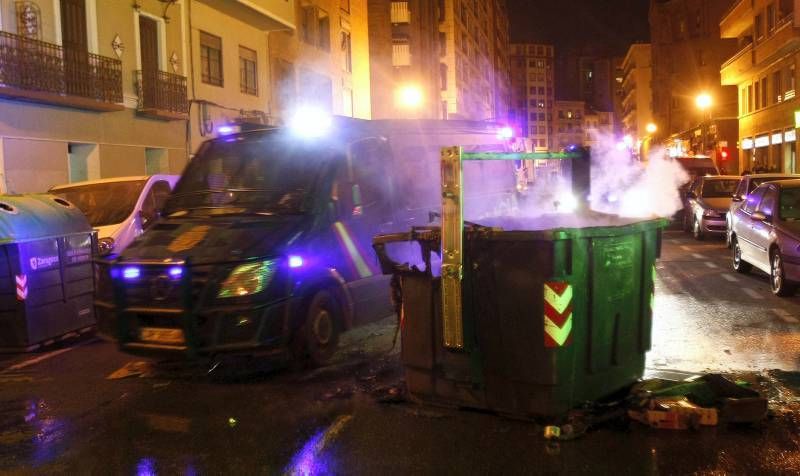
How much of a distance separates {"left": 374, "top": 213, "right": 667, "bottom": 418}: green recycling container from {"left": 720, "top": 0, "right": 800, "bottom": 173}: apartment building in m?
22.4

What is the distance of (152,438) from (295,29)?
73.9 ft

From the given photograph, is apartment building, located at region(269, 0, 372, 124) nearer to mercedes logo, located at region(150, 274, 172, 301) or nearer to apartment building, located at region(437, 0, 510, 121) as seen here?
apartment building, located at region(437, 0, 510, 121)

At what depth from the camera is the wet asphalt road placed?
14.4ft

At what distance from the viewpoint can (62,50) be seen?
1534 centimetres

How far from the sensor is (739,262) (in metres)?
12.2

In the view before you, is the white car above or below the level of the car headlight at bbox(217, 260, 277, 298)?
above

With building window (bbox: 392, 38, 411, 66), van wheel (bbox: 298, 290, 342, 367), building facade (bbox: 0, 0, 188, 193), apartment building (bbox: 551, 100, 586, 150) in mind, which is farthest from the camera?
apartment building (bbox: 551, 100, 586, 150)

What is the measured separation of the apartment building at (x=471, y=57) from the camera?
169 ft

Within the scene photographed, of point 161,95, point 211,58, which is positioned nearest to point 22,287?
point 161,95

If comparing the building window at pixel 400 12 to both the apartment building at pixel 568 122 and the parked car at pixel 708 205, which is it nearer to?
the parked car at pixel 708 205

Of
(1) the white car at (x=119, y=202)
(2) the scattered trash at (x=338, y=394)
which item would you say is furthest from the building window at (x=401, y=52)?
(2) the scattered trash at (x=338, y=394)

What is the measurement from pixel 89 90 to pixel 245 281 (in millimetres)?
12290

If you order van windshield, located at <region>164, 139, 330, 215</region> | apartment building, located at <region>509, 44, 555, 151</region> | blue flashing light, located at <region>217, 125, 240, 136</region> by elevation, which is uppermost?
apartment building, located at <region>509, 44, 555, 151</region>

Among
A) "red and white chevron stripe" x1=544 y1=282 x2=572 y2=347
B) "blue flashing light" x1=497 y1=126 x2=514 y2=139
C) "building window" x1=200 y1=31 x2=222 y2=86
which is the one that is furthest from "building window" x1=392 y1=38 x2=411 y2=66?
"red and white chevron stripe" x1=544 y1=282 x2=572 y2=347
